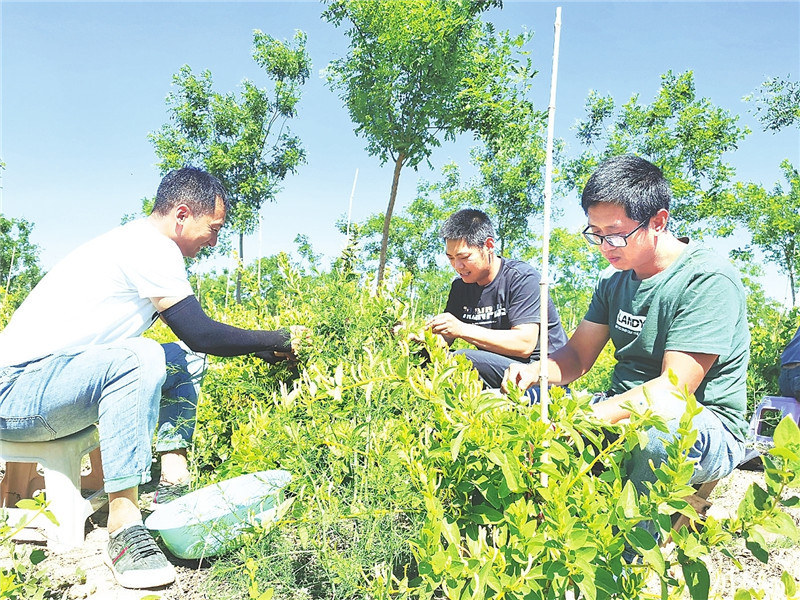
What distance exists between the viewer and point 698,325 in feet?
6.11

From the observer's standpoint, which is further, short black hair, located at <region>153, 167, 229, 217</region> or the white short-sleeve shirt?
short black hair, located at <region>153, 167, 229, 217</region>

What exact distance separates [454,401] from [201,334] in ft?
4.36

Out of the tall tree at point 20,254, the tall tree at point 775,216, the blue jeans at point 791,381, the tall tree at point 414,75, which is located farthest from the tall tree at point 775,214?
the tall tree at point 20,254

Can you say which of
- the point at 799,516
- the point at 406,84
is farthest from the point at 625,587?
the point at 406,84

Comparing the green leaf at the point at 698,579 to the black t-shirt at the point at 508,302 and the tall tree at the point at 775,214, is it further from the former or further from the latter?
the tall tree at the point at 775,214

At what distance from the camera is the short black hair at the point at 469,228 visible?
3.26m

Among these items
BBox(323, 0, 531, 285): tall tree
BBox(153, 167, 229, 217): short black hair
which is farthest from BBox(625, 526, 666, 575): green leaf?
BBox(323, 0, 531, 285): tall tree

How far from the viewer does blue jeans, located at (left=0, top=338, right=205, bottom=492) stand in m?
2.02

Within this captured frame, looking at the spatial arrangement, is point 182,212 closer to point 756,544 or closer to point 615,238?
point 615,238

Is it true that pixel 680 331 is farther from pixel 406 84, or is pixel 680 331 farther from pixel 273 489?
pixel 406 84

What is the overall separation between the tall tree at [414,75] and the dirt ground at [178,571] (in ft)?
26.8

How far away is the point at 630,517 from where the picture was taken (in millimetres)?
1083

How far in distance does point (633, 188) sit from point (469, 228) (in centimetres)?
135

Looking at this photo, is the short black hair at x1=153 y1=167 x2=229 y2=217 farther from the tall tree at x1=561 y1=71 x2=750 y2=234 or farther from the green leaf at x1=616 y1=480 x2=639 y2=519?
the tall tree at x1=561 y1=71 x2=750 y2=234
